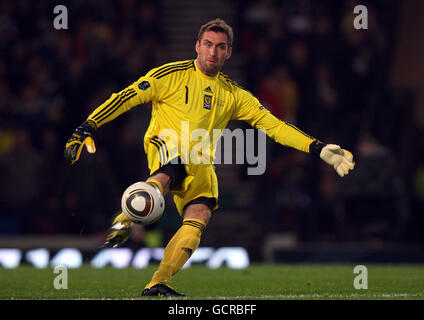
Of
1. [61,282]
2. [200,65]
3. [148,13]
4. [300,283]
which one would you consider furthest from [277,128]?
[148,13]

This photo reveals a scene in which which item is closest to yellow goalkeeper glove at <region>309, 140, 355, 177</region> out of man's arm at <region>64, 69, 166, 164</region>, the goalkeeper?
the goalkeeper

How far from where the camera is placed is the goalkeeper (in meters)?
7.81

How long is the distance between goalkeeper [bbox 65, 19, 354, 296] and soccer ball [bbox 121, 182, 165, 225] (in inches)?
12.0

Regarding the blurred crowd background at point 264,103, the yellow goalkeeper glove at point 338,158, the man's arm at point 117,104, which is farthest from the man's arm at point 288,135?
the blurred crowd background at point 264,103

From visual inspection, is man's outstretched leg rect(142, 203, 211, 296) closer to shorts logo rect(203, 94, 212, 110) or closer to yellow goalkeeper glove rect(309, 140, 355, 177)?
shorts logo rect(203, 94, 212, 110)

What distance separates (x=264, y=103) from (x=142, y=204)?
8.18 meters

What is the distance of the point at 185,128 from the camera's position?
808 cm

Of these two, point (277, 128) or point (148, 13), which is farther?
point (148, 13)

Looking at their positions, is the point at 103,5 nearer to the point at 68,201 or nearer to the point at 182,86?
the point at 68,201

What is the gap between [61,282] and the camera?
29.7ft

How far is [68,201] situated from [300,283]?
564 centimetres

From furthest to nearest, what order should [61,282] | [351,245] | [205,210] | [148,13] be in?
[148,13] < [351,245] < [61,282] < [205,210]

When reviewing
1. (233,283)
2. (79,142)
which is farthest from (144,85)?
(233,283)

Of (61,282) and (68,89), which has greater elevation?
(68,89)
